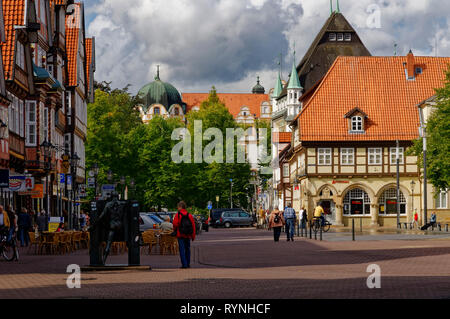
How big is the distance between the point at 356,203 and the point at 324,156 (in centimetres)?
459

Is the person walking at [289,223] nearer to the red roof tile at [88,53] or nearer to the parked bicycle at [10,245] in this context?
the parked bicycle at [10,245]

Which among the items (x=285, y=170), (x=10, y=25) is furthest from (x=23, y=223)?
(x=285, y=170)

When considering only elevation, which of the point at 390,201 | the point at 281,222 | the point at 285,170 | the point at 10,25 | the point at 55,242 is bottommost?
the point at 55,242

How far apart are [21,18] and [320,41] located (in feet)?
213

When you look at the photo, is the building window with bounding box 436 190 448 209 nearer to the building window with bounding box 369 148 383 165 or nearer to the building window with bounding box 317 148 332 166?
the building window with bounding box 369 148 383 165

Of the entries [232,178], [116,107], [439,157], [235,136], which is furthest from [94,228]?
[235,136]

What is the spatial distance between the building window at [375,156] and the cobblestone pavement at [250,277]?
45339mm

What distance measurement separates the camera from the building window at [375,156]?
73250mm

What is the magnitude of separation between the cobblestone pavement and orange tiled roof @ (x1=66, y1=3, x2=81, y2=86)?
1258 inches

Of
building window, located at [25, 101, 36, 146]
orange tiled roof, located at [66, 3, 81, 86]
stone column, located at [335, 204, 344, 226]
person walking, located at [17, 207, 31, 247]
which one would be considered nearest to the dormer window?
stone column, located at [335, 204, 344, 226]

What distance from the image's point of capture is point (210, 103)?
388 ft

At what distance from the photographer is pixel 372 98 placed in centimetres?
7500

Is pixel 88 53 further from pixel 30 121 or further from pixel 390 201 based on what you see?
pixel 30 121

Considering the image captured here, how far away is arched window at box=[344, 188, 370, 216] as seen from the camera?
73.7 meters
